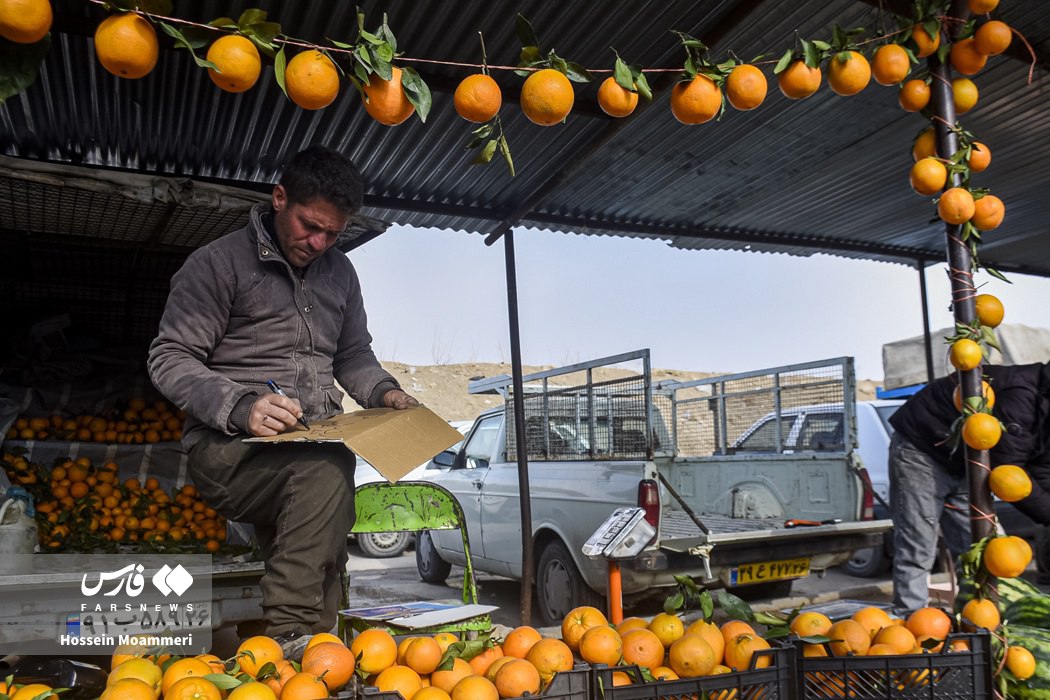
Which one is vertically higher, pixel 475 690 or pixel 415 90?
pixel 415 90

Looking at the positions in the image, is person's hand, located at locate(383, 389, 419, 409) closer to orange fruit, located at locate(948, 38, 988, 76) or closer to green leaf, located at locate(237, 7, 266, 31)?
green leaf, located at locate(237, 7, 266, 31)

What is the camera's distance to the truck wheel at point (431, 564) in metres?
9.06

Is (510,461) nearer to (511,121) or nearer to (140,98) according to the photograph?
(511,121)

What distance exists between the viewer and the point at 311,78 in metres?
1.85

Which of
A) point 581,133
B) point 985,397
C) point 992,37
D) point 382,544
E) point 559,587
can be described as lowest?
point 382,544

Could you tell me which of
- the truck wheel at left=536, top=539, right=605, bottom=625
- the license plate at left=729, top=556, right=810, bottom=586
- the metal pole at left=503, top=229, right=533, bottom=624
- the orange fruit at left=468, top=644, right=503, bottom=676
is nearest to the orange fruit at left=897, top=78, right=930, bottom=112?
the orange fruit at left=468, top=644, right=503, bottom=676

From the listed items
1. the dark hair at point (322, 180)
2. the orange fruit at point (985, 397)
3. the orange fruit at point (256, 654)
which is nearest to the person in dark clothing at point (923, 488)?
the orange fruit at point (985, 397)

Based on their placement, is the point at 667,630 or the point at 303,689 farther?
the point at 667,630

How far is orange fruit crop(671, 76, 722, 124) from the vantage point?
2232mm

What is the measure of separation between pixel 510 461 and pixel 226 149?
4.02m

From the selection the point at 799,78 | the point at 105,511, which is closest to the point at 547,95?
the point at 799,78

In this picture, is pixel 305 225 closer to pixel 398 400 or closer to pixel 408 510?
pixel 398 400

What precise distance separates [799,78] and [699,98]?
1.20 feet

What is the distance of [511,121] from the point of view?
15.3ft
